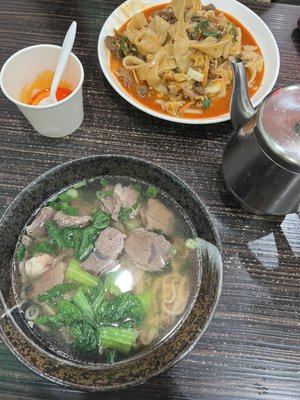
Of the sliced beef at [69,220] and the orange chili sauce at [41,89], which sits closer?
the sliced beef at [69,220]

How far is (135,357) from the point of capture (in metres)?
1.05

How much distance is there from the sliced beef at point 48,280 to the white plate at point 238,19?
0.78 metres

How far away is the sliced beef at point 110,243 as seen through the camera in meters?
1.19

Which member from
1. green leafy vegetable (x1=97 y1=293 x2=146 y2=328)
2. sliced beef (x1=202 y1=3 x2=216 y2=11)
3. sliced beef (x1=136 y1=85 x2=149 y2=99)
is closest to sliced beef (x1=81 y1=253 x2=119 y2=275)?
green leafy vegetable (x1=97 y1=293 x2=146 y2=328)

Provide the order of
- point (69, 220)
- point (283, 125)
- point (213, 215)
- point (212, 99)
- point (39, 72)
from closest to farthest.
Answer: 1. point (283, 125)
2. point (69, 220)
3. point (213, 215)
4. point (39, 72)
5. point (212, 99)

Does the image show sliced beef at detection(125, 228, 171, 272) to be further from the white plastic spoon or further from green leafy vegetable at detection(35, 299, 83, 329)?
the white plastic spoon

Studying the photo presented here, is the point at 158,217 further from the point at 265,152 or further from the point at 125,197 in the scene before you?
the point at 265,152

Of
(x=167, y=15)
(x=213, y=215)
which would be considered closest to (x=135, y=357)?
(x=213, y=215)

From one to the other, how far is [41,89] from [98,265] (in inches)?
33.4

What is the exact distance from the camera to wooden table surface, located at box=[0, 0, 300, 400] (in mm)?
1112

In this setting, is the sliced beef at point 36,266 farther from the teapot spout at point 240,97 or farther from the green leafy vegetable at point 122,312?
the teapot spout at point 240,97

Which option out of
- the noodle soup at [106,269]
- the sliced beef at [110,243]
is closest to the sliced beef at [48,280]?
the noodle soup at [106,269]

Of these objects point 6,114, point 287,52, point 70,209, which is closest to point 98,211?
point 70,209

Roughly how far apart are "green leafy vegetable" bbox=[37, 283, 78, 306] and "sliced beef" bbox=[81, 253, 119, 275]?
0.23 feet
